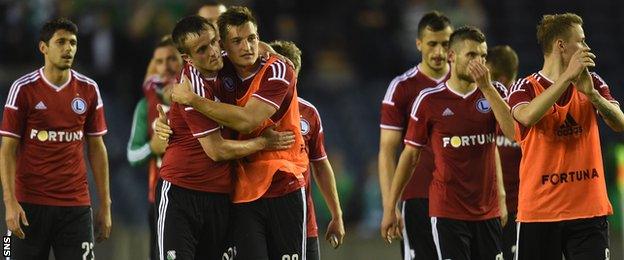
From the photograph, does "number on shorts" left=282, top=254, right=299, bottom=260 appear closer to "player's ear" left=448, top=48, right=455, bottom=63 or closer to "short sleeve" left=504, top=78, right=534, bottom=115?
"short sleeve" left=504, top=78, right=534, bottom=115

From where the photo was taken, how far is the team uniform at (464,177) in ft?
28.7

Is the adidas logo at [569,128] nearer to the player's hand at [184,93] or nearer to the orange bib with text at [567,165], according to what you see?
the orange bib with text at [567,165]

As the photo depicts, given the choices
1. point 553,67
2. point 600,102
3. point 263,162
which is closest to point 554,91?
point 600,102

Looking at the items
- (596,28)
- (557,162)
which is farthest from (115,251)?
(596,28)

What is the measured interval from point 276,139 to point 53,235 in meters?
2.11

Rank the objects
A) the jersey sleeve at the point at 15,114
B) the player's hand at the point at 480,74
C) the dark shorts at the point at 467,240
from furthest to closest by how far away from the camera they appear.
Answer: the jersey sleeve at the point at 15,114, the dark shorts at the point at 467,240, the player's hand at the point at 480,74

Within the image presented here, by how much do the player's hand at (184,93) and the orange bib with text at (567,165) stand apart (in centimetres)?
206

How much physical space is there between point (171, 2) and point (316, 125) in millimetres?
6834

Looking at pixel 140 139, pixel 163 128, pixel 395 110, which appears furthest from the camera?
pixel 140 139

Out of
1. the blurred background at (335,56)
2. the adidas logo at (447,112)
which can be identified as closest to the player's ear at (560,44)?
the adidas logo at (447,112)

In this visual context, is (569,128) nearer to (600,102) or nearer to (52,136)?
(600,102)

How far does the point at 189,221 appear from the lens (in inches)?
320

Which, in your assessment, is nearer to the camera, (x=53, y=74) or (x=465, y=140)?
(x=465, y=140)

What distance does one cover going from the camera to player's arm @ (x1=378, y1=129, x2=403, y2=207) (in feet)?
30.8
